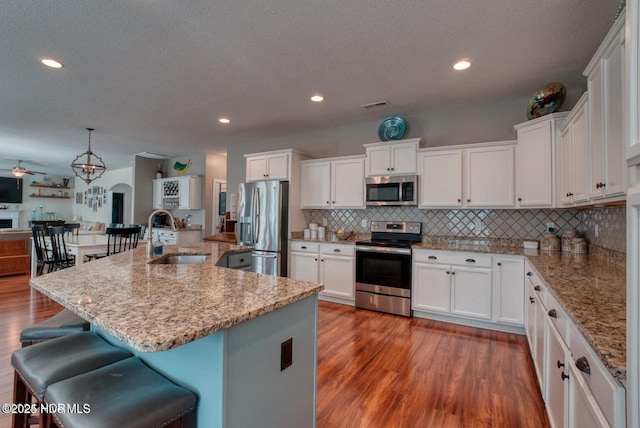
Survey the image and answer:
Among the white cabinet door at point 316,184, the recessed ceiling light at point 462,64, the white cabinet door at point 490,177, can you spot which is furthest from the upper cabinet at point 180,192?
the recessed ceiling light at point 462,64

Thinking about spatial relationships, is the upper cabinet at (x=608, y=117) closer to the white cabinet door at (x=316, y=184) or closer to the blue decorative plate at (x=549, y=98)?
the blue decorative plate at (x=549, y=98)

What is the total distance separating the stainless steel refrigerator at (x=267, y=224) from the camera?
4.27 metres

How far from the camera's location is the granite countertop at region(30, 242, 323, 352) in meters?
0.87

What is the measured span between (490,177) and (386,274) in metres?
1.61

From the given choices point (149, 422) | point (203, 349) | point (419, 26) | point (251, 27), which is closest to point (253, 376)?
point (203, 349)

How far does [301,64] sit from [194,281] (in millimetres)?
2116

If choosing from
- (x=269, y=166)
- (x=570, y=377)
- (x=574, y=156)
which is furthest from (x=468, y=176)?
(x=269, y=166)

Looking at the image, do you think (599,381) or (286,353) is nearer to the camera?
(599,381)

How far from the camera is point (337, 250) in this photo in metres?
3.98

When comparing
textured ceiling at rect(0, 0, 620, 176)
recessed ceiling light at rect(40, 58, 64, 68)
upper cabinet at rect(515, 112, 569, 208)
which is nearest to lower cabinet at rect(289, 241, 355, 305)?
textured ceiling at rect(0, 0, 620, 176)

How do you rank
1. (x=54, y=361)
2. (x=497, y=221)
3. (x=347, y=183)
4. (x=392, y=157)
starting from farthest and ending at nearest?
(x=347, y=183) < (x=392, y=157) < (x=497, y=221) < (x=54, y=361)

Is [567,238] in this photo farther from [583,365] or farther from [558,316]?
[583,365]

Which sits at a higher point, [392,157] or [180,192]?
[392,157]

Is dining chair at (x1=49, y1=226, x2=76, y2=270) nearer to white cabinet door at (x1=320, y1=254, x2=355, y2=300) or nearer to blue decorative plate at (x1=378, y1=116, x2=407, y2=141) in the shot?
white cabinet door at (x1=320, y1=254, x2=355, y2=300)
